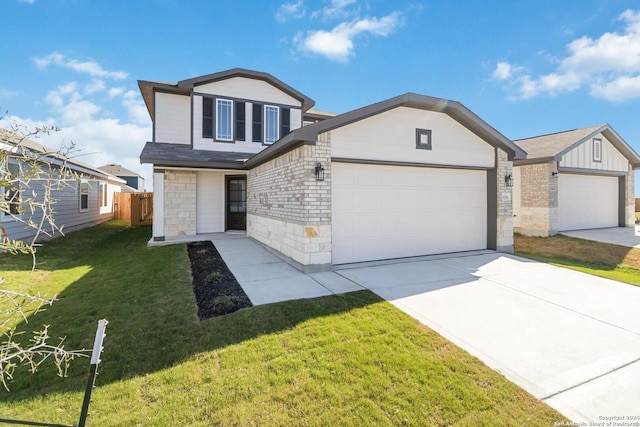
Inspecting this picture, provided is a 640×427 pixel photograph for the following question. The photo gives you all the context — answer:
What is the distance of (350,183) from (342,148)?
2.94 feet

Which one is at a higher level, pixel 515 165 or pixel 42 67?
pixel 42 67

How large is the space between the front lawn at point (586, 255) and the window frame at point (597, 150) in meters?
4.92

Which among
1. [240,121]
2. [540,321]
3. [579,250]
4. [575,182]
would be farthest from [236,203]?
[575,182]

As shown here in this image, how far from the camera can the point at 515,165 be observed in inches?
552

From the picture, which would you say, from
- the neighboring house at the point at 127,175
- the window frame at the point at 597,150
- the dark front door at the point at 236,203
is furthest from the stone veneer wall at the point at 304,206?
the neighboring house at the point at 127,175

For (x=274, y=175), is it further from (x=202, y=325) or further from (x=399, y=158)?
(x=202, y=325)

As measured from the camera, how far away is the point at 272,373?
3.28 m

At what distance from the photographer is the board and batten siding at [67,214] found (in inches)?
394

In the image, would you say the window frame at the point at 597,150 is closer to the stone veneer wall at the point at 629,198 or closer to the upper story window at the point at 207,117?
the stone veneer wall at the point at 629,198

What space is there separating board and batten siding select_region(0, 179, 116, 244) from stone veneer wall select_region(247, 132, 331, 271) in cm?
581

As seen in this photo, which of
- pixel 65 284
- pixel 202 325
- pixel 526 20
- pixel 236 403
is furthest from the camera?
pixel 526 20

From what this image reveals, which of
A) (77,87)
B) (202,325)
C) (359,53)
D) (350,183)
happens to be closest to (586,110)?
(359,53)

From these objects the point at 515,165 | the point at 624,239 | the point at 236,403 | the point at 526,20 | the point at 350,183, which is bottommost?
the point at 236,403

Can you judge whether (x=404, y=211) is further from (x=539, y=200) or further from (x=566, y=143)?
(x=566, y=143)
